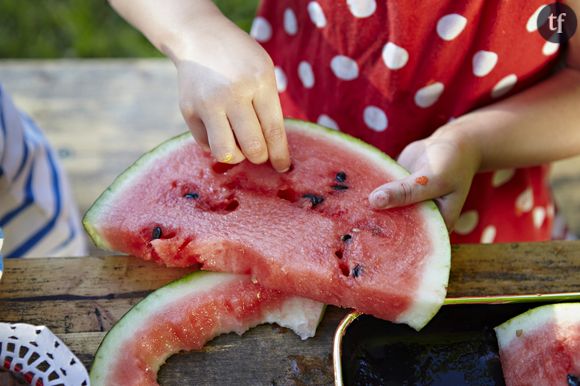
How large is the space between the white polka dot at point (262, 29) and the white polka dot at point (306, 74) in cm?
13

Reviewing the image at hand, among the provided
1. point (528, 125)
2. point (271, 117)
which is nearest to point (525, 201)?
point (528, 125)

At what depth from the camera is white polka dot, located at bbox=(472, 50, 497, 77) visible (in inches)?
49.5

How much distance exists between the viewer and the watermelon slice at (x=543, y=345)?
95 cm

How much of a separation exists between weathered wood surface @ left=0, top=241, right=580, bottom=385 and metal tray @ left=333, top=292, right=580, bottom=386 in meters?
0.08

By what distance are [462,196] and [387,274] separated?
0.23 meters

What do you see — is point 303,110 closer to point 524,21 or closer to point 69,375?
point 524,21

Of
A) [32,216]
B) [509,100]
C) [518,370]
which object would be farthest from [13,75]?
[518,370]

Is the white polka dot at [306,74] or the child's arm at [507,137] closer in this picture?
the child's arm at [507,137]

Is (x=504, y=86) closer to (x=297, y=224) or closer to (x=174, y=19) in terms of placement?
(x=297, y=224)

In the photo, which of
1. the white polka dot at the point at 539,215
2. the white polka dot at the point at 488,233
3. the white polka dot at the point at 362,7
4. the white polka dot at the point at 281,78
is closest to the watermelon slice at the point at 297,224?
the white polka dot at the point at 362,7

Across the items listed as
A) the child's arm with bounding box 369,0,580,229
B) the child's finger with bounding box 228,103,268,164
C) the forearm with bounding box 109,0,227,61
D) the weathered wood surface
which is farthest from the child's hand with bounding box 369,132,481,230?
the forearm with bounding box 109,0,227,61

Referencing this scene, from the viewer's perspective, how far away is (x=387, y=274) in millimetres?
1014

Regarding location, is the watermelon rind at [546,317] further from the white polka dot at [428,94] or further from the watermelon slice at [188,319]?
the white polka dot at [428,94]

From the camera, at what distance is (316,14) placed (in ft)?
4.41
